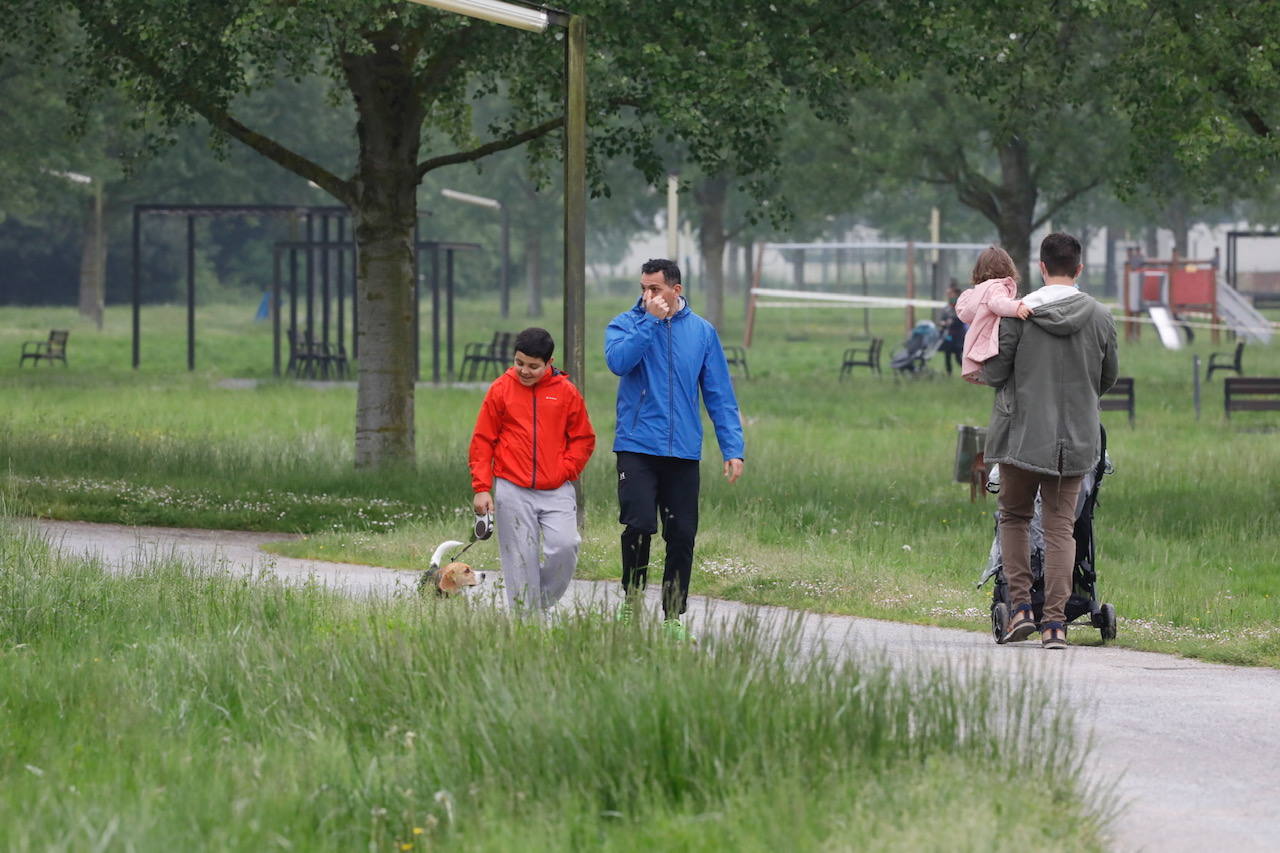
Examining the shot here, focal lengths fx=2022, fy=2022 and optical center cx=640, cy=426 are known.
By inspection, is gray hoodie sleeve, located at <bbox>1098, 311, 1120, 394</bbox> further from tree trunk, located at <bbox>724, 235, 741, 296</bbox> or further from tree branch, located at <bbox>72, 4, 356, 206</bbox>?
tree trunk, located at <bbox>724, 235, 741, 296</bbox>

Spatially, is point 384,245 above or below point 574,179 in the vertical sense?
below

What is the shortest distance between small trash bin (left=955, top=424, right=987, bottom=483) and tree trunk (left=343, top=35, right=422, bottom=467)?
188 inches

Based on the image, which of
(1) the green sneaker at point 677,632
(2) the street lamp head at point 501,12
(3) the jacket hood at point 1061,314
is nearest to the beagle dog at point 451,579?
(1) the green sneaker at point 677,632

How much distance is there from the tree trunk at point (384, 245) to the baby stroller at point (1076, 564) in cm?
944

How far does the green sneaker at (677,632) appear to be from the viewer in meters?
6.79

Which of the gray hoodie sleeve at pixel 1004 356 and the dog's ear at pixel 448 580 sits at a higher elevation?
the gray hoodie sleeve at pixel 1004 356

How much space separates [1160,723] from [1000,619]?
1709 millimetres

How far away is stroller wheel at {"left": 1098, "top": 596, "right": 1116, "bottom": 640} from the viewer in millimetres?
9219

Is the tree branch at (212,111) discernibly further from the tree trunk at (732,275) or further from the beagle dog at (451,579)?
the tree trunk at (732,275)

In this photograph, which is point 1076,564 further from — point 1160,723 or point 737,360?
point 737,360

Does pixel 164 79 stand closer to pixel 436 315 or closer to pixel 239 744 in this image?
pixel 239 744

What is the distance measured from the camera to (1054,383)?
8.43m

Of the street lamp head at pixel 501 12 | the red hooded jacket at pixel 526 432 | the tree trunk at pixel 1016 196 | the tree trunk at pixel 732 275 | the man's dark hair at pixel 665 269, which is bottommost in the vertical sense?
the red hooded jacket at pixel 526 432

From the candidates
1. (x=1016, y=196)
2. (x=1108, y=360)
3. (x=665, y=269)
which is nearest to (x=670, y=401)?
(x=665, y=269)
